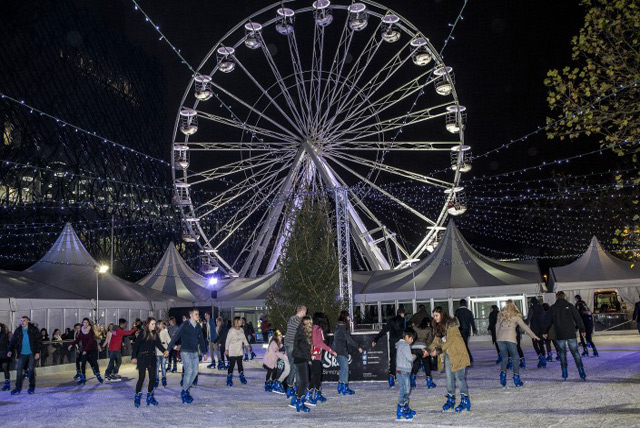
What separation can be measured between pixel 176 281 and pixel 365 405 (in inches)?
1116

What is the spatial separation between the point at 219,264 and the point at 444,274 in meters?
10.5

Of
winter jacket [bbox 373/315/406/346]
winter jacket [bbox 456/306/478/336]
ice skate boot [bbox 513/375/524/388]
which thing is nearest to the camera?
ice skate boot [bbox 513/375/524/388]

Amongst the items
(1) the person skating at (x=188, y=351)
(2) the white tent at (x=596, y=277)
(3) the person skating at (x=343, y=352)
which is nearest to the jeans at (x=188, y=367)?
(1) the person skating at (x=188, y=351)

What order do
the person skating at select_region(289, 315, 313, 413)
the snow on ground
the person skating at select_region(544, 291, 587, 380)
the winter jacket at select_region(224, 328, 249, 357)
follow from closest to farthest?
the snow on ground → the person skating at select_region(289, 315, 313, 413) → the person skating at select_region(544, 291, 587, 380) → the winter jacket at select_region(224, 328, 249, 357)

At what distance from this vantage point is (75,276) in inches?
1182

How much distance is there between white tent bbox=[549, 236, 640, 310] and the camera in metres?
32.1

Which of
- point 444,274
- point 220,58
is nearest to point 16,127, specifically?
point 220,58

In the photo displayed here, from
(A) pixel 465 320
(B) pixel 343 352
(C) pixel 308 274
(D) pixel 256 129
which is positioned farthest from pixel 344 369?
(D) pixel 256 129

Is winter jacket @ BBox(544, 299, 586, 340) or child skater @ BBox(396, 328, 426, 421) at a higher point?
winter jacket @ BBox(544, 299, 586, 340)

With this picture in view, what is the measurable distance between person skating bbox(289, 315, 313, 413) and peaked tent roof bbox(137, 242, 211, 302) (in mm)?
26124

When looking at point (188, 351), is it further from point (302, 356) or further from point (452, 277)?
point (452, 277)

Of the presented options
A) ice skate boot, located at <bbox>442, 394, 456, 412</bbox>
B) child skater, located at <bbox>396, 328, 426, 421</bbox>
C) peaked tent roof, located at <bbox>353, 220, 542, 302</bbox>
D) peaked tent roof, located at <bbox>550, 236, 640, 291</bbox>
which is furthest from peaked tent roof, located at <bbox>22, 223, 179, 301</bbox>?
ice skate boot, located at <bbox>442, 394, 456, 412</bbox>

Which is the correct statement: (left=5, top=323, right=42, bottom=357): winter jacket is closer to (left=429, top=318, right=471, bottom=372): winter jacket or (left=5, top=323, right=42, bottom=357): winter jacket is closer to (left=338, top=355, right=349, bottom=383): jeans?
(left=338, top=355, right=349, bottom=383): jeans

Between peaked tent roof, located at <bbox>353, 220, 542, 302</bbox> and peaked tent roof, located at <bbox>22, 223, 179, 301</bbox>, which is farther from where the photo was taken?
peaked tent roof, located at <bbox>353, 220, 542, 302</bbox>
